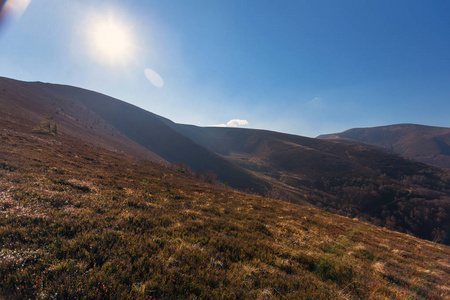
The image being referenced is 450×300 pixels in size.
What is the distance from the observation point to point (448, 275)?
9.43m

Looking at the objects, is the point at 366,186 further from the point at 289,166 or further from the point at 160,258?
the point at 160,258

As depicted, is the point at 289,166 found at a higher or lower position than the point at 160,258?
lower

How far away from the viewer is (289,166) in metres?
156

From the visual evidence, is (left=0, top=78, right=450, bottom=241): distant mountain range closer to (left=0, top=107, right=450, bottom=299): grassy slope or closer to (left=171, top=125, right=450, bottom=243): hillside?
(left=171, top=125, right=450, bottom=243): hillside

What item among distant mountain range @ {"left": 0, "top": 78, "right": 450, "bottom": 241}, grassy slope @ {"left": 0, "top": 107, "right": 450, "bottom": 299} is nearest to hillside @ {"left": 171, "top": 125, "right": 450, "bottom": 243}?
distant mountain range @ {"left": 0, "top": 78, "right": 450, "bottom": 241}

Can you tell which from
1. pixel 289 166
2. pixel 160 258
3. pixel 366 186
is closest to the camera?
pixel 160 258

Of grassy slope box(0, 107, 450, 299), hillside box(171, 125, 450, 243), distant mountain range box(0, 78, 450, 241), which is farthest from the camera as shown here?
hillside box(171, 125, 450, 243)

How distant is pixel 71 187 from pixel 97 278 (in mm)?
9852

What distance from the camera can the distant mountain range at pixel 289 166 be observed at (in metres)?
72.8

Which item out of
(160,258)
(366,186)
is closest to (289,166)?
(366,186)

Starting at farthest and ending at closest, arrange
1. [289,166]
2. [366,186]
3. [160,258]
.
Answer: [289,166] → [366,186] → [160,258]

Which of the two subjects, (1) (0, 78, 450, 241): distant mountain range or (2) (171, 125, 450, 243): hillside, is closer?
(1) (0, 78, 450, 241): distant mountain range

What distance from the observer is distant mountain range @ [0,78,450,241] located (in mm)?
72812

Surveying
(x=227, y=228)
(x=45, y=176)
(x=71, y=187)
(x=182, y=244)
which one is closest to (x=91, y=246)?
(x=182, y=244)
